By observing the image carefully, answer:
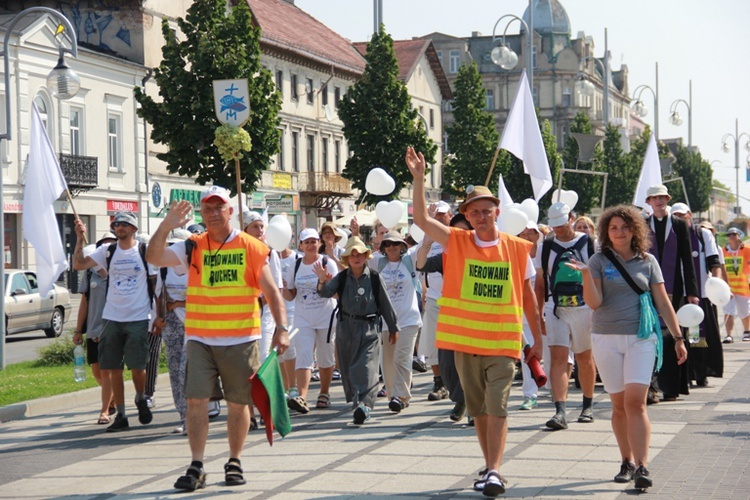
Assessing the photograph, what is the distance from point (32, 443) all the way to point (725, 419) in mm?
5853

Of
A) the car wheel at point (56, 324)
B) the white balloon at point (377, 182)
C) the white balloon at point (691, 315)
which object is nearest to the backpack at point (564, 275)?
the white balloon at point (691, 315)

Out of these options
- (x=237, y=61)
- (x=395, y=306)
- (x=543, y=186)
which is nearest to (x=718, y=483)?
(x=395, y=306)

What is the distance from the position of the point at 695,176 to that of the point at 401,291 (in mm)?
97304

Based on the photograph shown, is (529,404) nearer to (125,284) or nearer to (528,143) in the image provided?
(125,284)

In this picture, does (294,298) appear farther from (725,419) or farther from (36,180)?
(725,419)

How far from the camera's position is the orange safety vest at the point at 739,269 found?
73.5 feet

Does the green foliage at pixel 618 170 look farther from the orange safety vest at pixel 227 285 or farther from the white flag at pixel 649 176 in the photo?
the orange safety vest at pixel 227 285

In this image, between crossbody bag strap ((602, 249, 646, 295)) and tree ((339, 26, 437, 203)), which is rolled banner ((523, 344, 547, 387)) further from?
tree ((339, 26, 437, 203))

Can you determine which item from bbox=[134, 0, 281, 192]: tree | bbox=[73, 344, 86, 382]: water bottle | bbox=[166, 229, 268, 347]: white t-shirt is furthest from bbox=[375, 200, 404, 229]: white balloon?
bbox=[134, 0, 281, 192]: tree

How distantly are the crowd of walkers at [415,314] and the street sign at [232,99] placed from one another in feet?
8.13

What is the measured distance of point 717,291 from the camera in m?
13.7

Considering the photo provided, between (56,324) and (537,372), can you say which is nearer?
(537,372)

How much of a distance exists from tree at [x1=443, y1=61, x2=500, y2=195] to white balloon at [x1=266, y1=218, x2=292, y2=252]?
47734 millimetres

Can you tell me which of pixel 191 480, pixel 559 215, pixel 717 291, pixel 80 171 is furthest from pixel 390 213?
pixel 80 171
